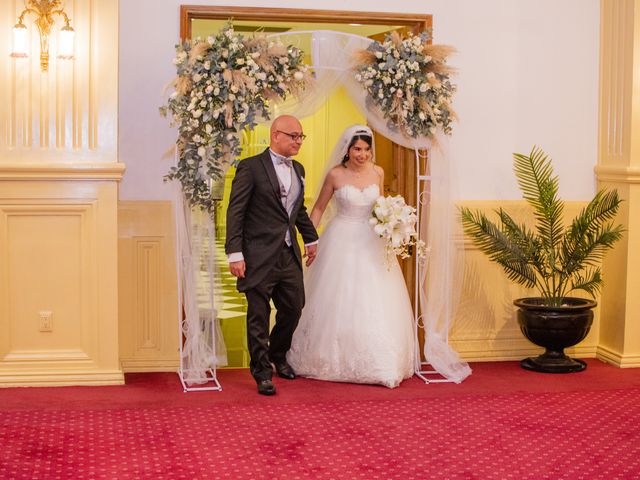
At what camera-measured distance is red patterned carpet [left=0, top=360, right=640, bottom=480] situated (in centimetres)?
488

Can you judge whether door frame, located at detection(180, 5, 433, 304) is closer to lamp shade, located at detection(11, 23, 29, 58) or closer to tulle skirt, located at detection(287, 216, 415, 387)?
tulle skirt, located at detection(287, 216, 415, 387)

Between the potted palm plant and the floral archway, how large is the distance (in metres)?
0.43

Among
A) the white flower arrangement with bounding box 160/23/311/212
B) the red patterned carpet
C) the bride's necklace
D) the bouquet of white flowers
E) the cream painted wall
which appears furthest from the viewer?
the cream painted wall

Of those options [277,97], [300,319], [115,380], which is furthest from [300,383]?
[277,97]

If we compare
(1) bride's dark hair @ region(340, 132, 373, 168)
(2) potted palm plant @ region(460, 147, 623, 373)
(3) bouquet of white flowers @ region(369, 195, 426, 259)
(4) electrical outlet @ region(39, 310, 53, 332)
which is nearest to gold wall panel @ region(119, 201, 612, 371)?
(2) potted palm plant @ region(460, 147, 623, 373)

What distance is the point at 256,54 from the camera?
20.8 feet

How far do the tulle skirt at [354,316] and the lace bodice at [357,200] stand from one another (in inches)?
1.7

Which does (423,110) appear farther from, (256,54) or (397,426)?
(397,426)

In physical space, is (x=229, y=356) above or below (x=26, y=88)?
below

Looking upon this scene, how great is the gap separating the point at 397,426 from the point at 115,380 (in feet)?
6.81

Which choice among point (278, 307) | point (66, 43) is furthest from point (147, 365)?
point (66, 43)

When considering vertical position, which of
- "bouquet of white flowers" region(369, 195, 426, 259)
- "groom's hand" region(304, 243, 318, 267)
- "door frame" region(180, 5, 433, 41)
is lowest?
"groom's hand" region(304, 243, 318, 267)

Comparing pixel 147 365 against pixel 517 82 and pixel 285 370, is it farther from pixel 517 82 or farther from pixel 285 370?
pixel 517 82

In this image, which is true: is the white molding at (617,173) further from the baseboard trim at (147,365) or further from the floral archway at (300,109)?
the baseboard trim at (147,365)
